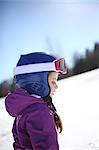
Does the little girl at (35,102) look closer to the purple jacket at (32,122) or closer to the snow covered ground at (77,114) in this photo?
the purple jacket at (32,122)

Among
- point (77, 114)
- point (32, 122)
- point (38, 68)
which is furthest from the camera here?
point (77, 114)

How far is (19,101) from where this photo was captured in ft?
3.59

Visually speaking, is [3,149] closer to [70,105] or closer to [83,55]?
[70,105]

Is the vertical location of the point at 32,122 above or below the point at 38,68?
below

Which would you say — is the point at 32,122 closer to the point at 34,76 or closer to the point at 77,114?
the point at 34,76

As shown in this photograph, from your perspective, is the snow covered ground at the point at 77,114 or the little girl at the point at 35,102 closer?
the little girl at the point at 35,102

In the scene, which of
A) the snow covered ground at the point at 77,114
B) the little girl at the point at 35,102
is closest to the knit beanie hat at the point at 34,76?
the little girl at the point at 35,102

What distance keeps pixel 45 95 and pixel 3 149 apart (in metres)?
1.26

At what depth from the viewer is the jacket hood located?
1.08 metres

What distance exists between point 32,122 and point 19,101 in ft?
0.28

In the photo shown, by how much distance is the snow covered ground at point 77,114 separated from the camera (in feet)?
7.42

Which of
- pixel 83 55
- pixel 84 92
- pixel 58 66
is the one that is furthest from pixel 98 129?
pixel 58 66

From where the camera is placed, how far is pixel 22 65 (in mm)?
1183

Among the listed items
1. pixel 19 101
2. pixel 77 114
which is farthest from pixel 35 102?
pixel 77 114
